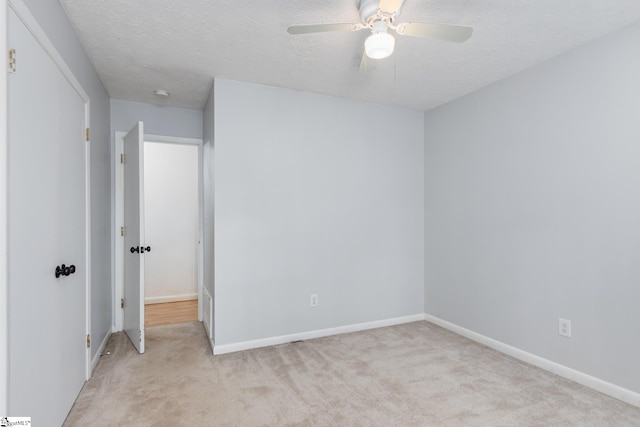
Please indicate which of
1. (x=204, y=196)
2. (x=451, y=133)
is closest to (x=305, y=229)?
(x=204, y=196)

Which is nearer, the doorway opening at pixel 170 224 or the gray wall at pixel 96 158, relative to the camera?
the gray wall at pixel 96 158

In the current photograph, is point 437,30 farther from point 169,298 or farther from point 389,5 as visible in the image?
point 169,298

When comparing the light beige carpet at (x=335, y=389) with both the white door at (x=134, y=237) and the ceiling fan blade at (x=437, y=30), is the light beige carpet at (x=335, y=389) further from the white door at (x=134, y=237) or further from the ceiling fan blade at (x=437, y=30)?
the ceiling fan blade at (x=437, y=30)

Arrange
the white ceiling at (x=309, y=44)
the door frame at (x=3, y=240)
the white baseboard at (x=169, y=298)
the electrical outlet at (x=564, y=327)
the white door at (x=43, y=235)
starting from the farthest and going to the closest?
the white baseboard at (x=169, y=298) < the electrical outlet at (x=564, y=327) < the white ceiling at (x=309, y=44) < the white door at (x=43, y=235) < the door frame at (x=3, y=240)

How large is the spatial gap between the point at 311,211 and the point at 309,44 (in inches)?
60.1

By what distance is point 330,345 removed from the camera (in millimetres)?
3074

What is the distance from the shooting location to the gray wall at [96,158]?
6.07ft

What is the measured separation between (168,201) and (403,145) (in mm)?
3411

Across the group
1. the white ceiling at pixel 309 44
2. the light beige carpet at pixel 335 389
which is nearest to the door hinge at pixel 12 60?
the white ceiling at pixel 309 44

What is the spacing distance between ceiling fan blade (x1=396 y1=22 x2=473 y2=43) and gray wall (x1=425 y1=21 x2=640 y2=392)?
1307 millimetres

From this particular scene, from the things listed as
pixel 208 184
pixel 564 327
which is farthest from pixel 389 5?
pixel 564 327

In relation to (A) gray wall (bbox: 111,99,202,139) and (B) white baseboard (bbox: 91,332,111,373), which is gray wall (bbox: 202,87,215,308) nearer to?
(A) gray wall (bbox: 111,99,202,139)

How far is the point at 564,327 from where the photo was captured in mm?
2488

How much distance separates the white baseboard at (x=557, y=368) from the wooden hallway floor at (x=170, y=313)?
304 centimetres
